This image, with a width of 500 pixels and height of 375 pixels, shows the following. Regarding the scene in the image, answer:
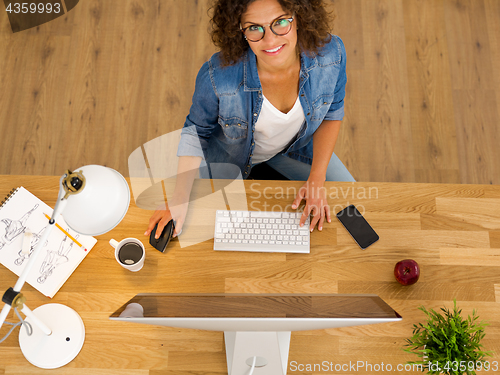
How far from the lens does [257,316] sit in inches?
30.1

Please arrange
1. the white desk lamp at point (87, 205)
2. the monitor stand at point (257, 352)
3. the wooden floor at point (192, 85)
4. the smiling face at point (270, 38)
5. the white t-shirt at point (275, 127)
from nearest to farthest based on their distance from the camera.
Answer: the white desk lamp at point (87, 205), the monitor stand at point (257, 352), the smiling face at point (270, 38), the white t-shirt at point (275, 127), the wooden floor at point (192, 85)

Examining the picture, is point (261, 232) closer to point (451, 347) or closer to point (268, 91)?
point (268, 91)

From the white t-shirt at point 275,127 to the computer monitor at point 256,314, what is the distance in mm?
609

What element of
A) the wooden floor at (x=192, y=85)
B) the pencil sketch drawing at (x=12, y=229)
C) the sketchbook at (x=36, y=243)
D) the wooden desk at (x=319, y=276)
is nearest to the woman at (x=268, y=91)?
the wooden desk at (x=319, y=276)

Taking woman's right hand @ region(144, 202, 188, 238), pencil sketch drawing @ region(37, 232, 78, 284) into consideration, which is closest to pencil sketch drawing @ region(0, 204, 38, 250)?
pencil sketch drawing @ region(37, 232, 78, 284)

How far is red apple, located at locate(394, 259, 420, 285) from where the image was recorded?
3.50 feet

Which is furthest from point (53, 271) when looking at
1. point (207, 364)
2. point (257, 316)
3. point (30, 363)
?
point (257, 316)

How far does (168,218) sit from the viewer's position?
116cm

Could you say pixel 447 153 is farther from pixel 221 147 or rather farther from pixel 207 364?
pixel 207 364

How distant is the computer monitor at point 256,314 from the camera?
744 mm

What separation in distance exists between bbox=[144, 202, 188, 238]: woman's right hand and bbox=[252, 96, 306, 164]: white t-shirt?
15.4 inches

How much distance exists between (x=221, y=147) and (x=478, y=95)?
1.69 m

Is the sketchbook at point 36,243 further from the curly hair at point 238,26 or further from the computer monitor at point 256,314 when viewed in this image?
the curly hair at point 238,26

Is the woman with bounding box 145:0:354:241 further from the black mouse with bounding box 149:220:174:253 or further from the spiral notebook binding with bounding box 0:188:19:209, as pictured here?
the spiral notebook binding with bounding box 0:188:19:209
